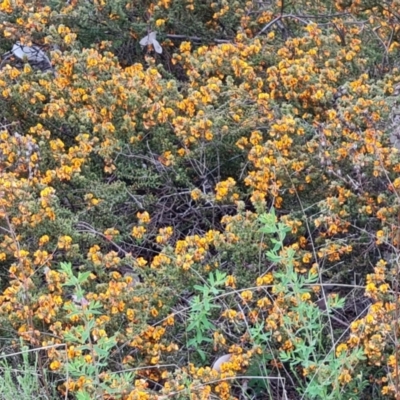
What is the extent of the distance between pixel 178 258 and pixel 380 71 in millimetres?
1736

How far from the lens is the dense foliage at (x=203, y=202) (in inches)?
94.6

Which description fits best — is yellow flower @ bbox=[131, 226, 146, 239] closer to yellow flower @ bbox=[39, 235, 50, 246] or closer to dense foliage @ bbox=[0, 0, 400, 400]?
dense foliage @ bbox=[0, 0, 400, 400]

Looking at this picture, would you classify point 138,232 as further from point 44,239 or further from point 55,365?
point 55,365

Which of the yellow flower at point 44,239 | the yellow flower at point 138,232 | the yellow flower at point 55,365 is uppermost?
the yellow flower at point 44,239

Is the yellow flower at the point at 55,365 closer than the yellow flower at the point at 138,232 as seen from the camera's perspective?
Yes

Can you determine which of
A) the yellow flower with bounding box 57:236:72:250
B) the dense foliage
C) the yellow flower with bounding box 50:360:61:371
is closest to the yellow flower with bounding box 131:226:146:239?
the dense foliage

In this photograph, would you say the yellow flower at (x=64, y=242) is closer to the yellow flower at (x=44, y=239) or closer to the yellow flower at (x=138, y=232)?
→ the yellow flower at (x=44, y=239)

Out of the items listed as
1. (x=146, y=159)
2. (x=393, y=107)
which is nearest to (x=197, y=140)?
(x=146, y=159)

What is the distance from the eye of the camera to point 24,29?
402 centimetres

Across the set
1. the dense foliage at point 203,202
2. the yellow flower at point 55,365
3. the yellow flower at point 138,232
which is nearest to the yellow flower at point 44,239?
the dense foliage at point 203,202

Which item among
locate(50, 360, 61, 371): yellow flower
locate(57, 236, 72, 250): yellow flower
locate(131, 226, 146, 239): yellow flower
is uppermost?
locate(57, 236, 72, 250): yellow flower

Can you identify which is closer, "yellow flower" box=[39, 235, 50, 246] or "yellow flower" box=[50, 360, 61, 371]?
"yellow flower" box=[50, 360, 61, 371]

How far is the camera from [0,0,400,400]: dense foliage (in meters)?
2.40

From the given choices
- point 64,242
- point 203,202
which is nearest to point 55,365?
point 64,242
